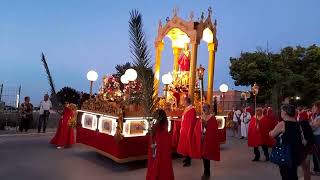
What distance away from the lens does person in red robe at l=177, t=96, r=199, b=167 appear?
31.6 feet

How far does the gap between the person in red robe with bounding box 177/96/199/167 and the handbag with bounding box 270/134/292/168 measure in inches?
133

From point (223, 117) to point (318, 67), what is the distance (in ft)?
72.2

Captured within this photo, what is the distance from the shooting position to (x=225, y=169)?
9641 mm

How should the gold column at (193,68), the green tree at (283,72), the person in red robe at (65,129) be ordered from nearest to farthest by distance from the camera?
the gold column at (193,68) → the person in red robe at (65,129) → the green tree at (283,72)

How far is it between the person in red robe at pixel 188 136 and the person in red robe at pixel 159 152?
8.35 feet

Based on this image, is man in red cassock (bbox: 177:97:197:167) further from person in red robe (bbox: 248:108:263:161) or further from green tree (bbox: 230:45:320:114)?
green tree (bbox: 230:45:320:114)

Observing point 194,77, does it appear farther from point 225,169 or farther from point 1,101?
point 1,101

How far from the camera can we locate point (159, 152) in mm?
7055

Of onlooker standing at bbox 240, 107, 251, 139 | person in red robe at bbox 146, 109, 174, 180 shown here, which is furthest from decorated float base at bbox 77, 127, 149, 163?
onlooker standing at bbox 240, 107, 251, 139

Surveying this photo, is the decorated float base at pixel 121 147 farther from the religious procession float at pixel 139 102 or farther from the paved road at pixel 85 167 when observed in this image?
Result: the paved road at pixel 85 167

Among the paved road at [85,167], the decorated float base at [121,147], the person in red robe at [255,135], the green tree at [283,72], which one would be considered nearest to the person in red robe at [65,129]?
the paved road at [85,167]

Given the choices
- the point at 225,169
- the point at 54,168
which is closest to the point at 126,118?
the point at 54,168

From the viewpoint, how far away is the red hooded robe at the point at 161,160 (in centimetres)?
695

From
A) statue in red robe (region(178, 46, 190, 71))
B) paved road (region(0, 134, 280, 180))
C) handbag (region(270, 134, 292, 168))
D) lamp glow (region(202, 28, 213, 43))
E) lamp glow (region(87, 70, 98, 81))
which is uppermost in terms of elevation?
lamp glow (region(202, 28, 213, 43))
